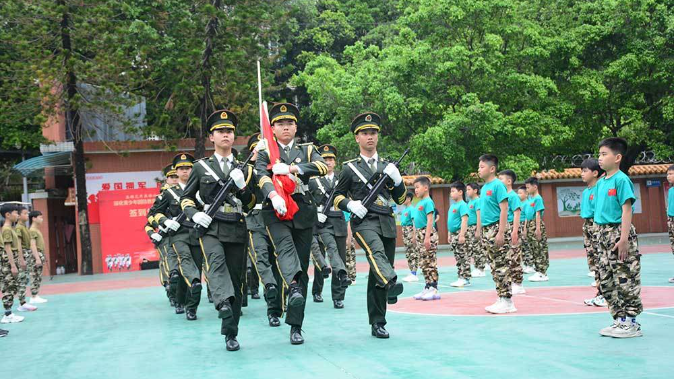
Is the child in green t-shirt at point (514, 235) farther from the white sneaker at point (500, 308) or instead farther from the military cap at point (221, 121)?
the military cap at point (221, 121)

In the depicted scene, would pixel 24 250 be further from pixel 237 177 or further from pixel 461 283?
pixel 461 283

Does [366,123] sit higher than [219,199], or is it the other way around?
[366,123]

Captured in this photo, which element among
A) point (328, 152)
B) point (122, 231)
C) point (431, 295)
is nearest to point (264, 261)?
point (431, 295)

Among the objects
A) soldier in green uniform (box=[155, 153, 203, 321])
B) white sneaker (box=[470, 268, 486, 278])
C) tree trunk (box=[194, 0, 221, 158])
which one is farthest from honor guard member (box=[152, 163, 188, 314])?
tree trunk (box=[194, 0, 221, 158])

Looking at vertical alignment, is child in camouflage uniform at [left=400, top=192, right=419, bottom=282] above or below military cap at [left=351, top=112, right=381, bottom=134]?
below

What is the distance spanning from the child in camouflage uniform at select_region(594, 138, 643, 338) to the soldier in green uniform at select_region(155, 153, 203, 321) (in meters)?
5.15

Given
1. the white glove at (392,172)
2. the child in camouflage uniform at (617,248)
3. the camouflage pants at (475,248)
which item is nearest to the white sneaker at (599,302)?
the child in camouflage uniform at (617,248)

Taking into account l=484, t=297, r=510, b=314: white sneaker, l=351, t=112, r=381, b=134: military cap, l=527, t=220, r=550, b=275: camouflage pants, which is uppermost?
l=351, t=112, r=381, b=134: military cap

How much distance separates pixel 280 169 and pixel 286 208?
41 centimetres

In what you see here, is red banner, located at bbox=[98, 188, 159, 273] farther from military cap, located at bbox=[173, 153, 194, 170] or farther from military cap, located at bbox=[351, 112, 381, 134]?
military cap, located at bbox=[351, 112, 381, 134]

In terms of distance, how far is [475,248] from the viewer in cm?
1546

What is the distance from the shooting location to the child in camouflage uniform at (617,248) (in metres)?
6.98

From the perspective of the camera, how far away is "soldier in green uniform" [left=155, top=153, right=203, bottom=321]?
10250 millimetres

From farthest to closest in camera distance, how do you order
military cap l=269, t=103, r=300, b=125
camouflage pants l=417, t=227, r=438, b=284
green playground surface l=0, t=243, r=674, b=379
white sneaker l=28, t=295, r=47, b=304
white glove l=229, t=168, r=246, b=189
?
1. white sneaker l=28, t=295, r=47, b=304
2. camouflage pants l=417, t=227, r=438, b=284
3. military cap l=269, t=103, r=300, b=125
4. white glove l=229, t=168, r=246, b=189
5. green playground surface l=0, t=243, r=674, b=379
